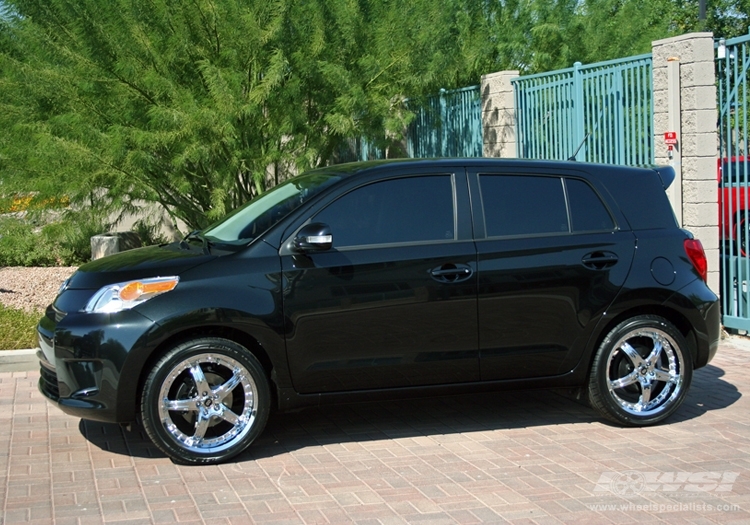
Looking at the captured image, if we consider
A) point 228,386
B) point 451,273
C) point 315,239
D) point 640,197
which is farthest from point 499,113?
point 228,386

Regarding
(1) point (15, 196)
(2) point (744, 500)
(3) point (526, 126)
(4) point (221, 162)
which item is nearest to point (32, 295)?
Answer: (1) point (15, 196)

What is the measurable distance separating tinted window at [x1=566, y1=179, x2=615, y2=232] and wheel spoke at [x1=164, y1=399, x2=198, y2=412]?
282 centimetres

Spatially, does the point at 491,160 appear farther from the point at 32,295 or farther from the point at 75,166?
the point at 32,295

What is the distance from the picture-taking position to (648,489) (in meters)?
5.26

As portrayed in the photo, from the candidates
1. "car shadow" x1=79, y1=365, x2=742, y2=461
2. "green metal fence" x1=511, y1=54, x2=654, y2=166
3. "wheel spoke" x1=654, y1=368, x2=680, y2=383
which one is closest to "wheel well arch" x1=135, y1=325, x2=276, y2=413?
"car shadow" x1=79, y1=365, x2=742, y2=461

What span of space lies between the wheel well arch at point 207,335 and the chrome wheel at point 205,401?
142mm

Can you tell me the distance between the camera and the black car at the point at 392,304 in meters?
5.72

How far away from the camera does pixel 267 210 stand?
6449mm

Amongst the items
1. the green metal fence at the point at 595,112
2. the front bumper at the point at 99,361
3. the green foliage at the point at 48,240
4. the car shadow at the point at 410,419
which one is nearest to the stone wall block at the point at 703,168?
the green metal fence at the point at 595,112

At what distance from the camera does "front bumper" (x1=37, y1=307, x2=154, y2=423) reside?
18.4 ft

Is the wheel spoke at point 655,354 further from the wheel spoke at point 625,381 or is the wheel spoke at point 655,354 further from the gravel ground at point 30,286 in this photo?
the gravel ground at point 30,286

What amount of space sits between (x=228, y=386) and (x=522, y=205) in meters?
2.34

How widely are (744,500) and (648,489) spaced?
1.64 ft

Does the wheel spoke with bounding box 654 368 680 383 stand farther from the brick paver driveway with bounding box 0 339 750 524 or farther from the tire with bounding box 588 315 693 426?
the brick paver driveway with bounding box 0 339 750 524
